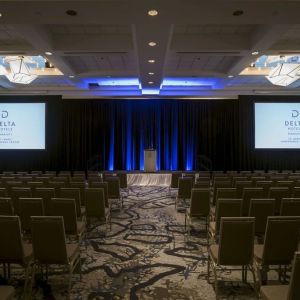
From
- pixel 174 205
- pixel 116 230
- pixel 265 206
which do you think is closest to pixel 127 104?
pixel 174 205

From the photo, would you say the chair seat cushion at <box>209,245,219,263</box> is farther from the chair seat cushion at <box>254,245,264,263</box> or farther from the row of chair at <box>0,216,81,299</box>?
the row of chair at <box>0,216,81,299</box>

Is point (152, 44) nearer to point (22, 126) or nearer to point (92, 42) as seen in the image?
point (92, 42)

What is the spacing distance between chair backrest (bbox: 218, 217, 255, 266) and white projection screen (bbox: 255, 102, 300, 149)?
11.3m

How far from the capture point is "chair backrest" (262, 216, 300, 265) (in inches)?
132

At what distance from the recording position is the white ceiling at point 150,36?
5.74m

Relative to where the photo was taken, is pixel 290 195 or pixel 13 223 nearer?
pixel 13 223

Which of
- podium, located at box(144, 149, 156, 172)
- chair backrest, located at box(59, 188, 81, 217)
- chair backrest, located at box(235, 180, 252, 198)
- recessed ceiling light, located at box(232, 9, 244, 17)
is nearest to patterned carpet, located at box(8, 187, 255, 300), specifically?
chair backrest, located at box(59, 188, 81, 217)

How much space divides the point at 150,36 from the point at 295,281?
589 cm

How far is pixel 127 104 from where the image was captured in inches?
649

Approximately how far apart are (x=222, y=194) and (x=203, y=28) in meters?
4.24

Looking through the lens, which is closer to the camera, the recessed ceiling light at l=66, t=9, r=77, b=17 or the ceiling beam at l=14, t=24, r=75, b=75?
the recessed ceiling light at l=66, t=9, r=77, b=17

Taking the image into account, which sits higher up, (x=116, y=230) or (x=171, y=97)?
(x=171, y=97)

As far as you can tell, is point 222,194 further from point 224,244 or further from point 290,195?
point 224,244

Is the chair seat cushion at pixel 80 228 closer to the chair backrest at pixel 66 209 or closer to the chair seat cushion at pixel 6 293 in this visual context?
the chair backrest at pixel 66 209
